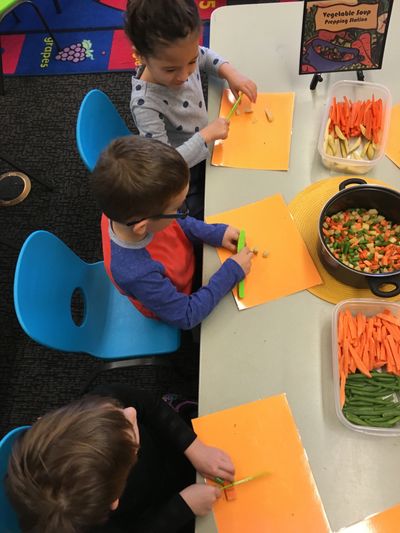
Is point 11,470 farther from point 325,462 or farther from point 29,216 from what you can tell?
point 29,216

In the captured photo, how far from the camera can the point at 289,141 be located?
107 centimetres

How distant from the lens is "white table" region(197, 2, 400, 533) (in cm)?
71

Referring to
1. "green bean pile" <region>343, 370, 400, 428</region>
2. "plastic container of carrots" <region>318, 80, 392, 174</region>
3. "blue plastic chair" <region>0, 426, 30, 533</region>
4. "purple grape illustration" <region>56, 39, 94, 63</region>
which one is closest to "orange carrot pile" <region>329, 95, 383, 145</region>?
"plastic container of carrots" <region>318, 80, 392, 174</region>

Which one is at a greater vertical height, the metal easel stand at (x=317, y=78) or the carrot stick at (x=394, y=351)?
the metal easel stand at (x=317, y=78)

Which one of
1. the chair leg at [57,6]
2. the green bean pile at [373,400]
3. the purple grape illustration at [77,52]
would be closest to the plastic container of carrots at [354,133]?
the green bean pile at [373,400]

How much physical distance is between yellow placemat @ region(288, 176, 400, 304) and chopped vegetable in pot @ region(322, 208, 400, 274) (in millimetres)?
50

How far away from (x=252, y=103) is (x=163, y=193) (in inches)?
20.5

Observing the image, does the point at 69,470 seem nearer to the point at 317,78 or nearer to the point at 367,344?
the point at 367,344

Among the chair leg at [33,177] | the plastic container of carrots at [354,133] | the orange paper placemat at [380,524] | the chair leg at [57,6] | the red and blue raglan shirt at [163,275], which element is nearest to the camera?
the orange paper placemat at [380,524]

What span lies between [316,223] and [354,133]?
0.27 meters

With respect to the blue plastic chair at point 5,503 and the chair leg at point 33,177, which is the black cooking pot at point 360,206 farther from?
the chair leg at point 33,177

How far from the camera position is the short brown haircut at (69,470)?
57cm

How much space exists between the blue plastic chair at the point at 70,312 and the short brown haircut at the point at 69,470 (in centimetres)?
34

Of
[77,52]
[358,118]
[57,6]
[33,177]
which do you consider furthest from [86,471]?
[57,6]
